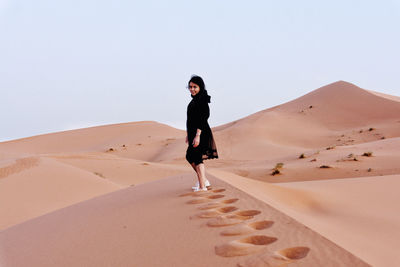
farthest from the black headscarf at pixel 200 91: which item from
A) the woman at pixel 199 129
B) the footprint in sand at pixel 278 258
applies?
the footprint in sand at pixel 278 258

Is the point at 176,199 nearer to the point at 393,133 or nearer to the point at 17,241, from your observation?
the point at 17,241

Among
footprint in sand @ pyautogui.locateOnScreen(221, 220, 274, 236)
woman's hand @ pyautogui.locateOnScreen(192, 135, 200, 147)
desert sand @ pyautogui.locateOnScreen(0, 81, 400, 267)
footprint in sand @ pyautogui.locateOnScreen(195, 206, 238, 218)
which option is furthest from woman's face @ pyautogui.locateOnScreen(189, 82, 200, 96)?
footprint in sand @ pyautogui.locateOnScreen(221, 220, 274, 236)

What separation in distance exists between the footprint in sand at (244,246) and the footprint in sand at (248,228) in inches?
5.7

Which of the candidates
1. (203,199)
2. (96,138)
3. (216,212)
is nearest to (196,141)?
(203,199)

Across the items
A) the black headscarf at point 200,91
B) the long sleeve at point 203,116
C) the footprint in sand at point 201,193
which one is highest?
the black headscarf at point 200,91

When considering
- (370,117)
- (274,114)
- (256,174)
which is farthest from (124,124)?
(256,174)

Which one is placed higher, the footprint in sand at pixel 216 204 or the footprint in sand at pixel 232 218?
the footprint in sand at pixel 216 204

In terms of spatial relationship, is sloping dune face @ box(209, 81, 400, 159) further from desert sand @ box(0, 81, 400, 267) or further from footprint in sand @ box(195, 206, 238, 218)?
footprint in sand @ box(195, 206, 238, 218)

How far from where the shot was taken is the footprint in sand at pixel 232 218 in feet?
10.1

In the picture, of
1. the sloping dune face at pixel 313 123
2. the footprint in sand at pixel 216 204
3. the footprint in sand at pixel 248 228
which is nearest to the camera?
the footprint in sand at pixel 248 228

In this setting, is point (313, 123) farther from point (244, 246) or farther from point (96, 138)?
point (244, 246)

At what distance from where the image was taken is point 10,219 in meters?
6.47

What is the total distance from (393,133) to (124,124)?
1324 inches

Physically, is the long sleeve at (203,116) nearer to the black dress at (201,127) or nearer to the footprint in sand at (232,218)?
the black dress at (201,127)
